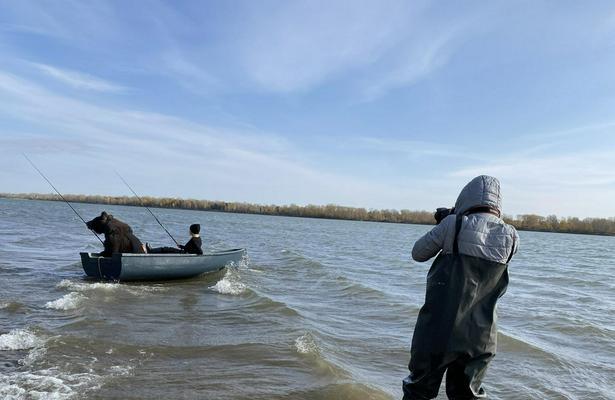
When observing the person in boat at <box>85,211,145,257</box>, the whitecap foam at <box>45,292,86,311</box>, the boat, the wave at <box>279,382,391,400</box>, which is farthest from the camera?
the person in boat at <box>85,211,145,257</box>

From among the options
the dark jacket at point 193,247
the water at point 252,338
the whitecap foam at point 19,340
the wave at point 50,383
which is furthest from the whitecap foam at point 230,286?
the wave at point 50,383

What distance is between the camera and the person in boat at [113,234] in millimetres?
12484

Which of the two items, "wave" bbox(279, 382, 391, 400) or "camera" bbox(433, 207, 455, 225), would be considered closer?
"camera" bbox(433, 207, 455, 225)

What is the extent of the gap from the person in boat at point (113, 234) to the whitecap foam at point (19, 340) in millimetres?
5558

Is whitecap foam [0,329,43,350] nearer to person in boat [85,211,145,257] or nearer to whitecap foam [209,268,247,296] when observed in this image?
whitecap foam [209,268,247,296]

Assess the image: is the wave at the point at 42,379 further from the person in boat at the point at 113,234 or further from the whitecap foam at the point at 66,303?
the person in boat at the point at 113,234

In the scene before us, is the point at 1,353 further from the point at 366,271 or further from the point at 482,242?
the point at 366,271

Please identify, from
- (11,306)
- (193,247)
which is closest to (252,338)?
(11,306)

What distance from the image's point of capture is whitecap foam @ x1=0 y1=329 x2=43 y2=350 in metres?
6.48

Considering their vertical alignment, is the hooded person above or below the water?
above

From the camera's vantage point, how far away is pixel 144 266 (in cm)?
1243

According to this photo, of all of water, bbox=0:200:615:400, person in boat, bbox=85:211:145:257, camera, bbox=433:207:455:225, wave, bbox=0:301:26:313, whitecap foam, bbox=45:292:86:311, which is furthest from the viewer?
person in boat, bbox=85:211:145:257

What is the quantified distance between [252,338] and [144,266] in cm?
563

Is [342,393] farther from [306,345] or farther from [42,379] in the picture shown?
A: [42,379]
